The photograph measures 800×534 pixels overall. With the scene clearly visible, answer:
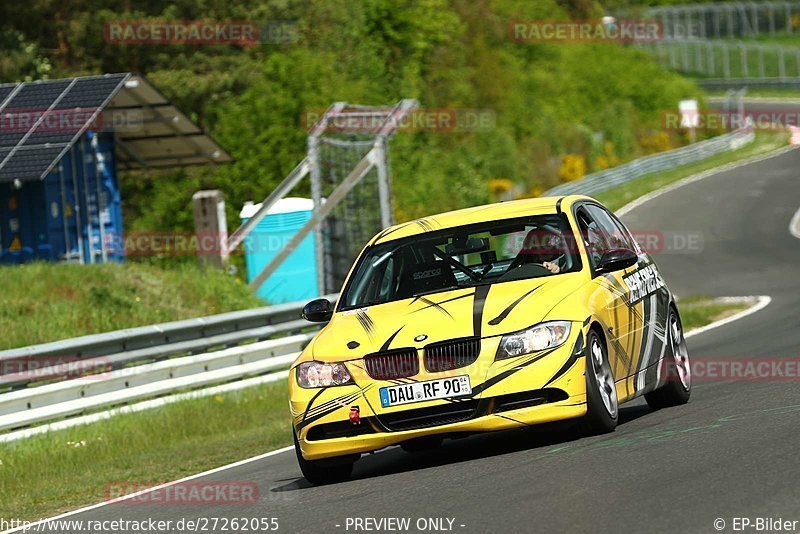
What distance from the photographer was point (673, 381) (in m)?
11.1

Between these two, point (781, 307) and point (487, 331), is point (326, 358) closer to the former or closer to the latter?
point (487, 331)

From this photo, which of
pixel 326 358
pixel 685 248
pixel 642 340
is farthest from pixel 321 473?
pixel 685 248

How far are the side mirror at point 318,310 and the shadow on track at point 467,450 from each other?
1073 millimetres

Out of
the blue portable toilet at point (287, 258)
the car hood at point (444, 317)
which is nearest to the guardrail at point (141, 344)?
the car hood at point (444, 317)

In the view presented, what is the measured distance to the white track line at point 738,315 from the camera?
20766 mm

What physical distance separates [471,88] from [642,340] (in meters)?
51.5

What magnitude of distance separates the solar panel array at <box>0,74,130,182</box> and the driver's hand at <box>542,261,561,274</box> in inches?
574

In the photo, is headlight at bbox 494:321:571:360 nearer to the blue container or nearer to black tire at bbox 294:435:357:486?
black tire at bbox 294:435:357:486

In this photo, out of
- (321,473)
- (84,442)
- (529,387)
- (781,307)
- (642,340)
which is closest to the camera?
(529,387)

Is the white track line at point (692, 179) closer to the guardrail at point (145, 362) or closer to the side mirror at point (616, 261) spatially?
the guardrail at point (145, 362)

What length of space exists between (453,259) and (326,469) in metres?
1.84

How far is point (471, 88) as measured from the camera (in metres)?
61.3

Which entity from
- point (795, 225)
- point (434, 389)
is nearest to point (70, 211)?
point (434, 389)

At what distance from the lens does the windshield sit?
399 inches
